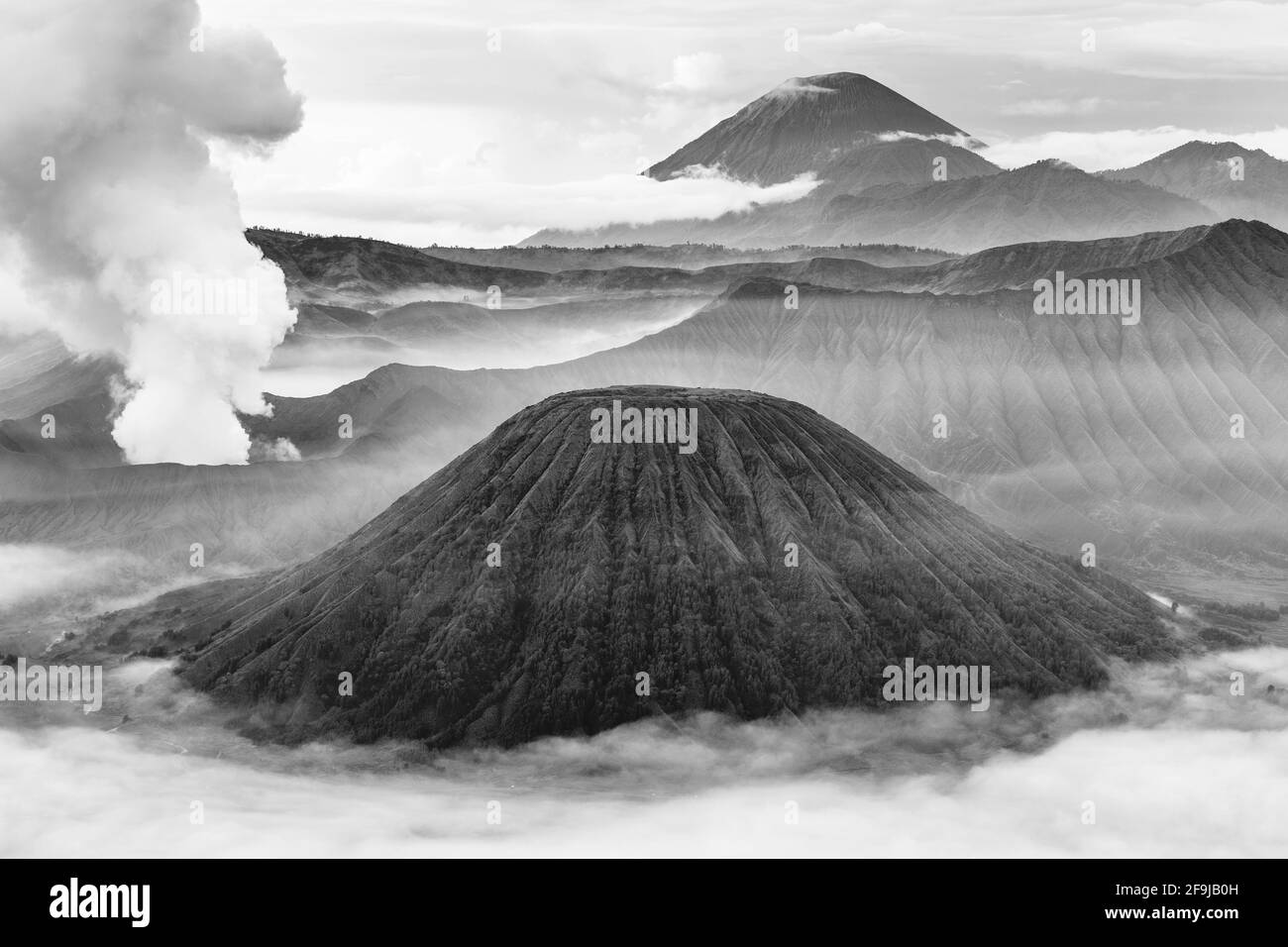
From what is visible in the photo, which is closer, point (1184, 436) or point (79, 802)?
point (79, 802)

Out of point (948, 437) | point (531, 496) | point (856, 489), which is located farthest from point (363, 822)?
point (948, 437)

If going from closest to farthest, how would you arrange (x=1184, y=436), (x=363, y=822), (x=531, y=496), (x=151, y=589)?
(x=363, y=822) → (x=531, y=496) → (x=151, y=589) → (x=1184, y=436)

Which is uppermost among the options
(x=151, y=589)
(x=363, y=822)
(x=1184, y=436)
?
(x=1184, y=436)

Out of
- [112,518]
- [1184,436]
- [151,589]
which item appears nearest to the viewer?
[151,589]

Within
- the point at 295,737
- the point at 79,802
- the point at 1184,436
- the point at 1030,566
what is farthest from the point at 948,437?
the point at 79,802

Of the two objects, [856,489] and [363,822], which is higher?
[856,489]

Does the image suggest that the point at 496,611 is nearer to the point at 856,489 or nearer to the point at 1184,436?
the point at 856,489
